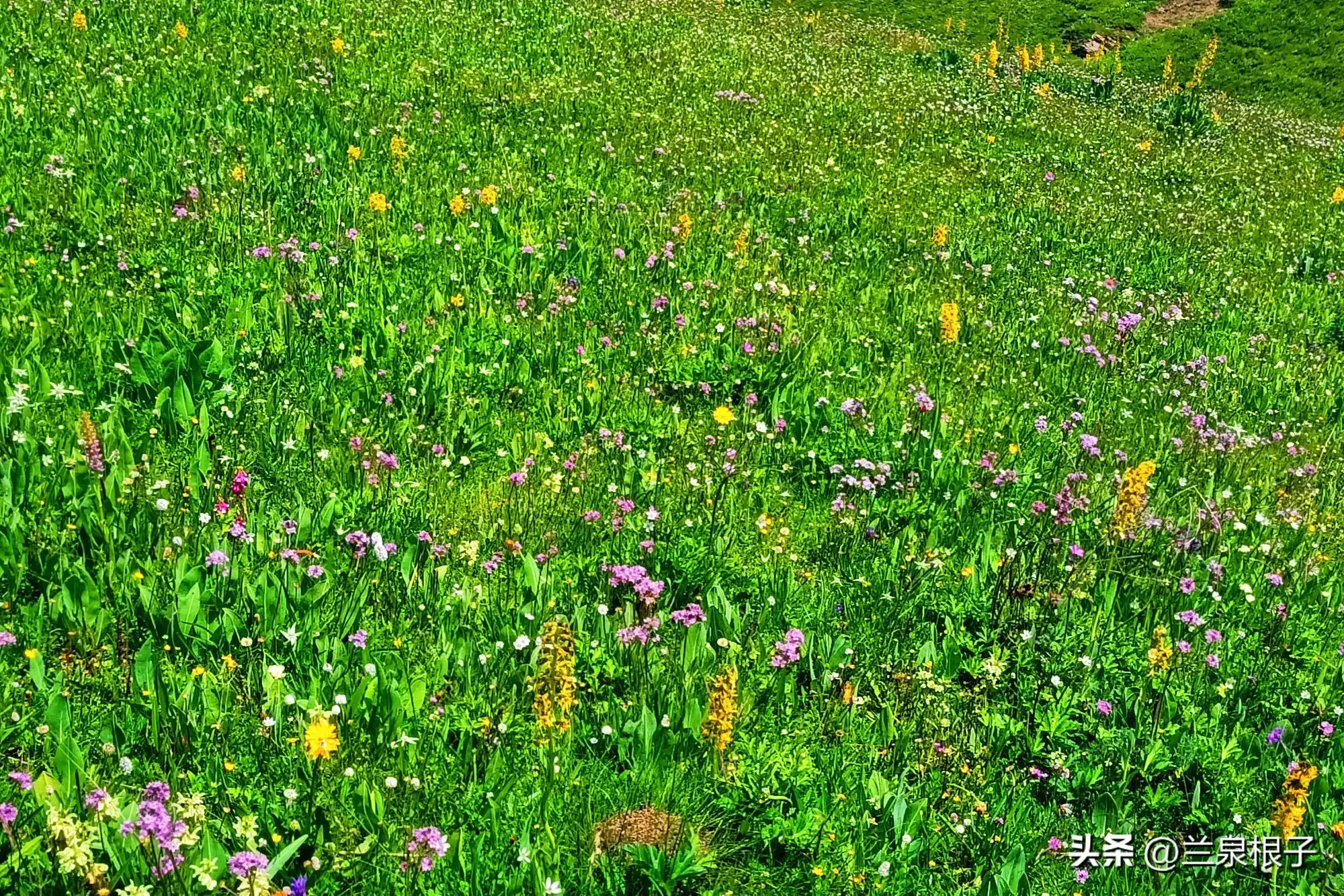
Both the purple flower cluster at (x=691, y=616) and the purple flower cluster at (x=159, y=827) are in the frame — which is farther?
the purple flower cluster at (x=691, y=616)

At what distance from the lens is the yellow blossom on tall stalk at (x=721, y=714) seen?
3.49 meters

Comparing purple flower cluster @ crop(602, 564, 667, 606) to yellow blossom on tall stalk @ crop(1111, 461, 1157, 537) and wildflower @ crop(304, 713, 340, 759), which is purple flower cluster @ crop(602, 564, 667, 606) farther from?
yellow blossom on tall stalk @ crop(1111, 461, 1157, 537)

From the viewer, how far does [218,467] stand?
15.4ft

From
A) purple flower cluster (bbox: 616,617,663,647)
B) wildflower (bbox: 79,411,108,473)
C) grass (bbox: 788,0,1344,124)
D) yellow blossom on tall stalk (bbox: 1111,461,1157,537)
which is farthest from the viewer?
grass (bbox: 788,0,1344,124)

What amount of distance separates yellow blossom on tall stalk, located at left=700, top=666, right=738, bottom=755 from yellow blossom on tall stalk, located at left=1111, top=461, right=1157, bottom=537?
2610 millimetres

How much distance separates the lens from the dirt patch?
3403 centimetres

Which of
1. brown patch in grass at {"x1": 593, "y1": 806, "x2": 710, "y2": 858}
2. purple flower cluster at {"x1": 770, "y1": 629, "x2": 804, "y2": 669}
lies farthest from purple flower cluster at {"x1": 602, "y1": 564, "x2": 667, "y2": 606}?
brown patch in grass at {"x1": 593, "y1": 806, "x2": 710, "y2": 858}

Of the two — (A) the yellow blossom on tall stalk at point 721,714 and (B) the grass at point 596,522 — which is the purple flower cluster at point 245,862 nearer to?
(B) the grass at point 596,522

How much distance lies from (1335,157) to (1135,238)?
1057 centimetres

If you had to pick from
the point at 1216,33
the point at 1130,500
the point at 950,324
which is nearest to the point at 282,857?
the point at 1130,500

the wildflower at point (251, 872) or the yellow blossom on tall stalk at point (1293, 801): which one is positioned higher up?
the wildflower at point (251, 872)

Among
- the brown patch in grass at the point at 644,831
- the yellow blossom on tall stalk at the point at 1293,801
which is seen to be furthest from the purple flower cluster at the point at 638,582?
the yellow blossom on tall stalk at the point at 1293,801

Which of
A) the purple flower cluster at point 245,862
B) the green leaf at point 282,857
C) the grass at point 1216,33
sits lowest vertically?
the green leaf at point 282,857

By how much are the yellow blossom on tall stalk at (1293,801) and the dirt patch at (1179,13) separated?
36.6 m
